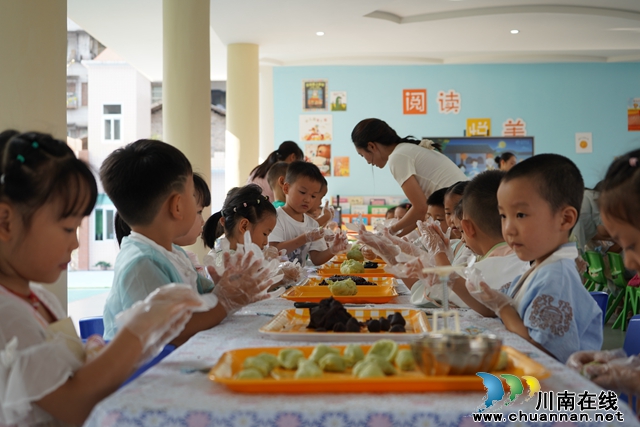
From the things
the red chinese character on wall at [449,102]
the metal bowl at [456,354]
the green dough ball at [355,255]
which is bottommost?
the green dough ball at [355,255]

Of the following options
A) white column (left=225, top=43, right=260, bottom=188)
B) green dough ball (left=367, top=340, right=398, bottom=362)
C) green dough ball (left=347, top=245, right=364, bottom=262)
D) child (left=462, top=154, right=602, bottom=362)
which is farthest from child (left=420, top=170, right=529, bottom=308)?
white column (left=225, top=43, right=260, bottom=188)

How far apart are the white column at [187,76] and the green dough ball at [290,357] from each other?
14.7 ft

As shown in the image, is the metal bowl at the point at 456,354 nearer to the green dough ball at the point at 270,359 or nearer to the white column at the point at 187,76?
the green dough ball at the point at 270,359

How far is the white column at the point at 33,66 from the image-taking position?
2.62 m

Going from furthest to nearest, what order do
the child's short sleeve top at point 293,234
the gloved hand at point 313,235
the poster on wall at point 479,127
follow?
1. the poster on wall at point 479,127
2. the child's short sleeve top at point 293,234
3. the gloved hand at point 313,235

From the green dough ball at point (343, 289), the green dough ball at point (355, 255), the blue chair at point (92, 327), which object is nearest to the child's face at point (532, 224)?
the green dough ball at point (343, 289)

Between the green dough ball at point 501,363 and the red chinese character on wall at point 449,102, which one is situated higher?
the red chinese character on wall at point 449,102

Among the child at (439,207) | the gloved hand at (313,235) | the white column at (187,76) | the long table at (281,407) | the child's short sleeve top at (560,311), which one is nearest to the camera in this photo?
the long table at (281,407)

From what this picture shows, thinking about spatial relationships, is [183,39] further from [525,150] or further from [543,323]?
[525,150]

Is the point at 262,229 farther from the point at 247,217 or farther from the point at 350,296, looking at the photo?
the point at 350,296

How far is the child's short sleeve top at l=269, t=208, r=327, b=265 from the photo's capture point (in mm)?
3760

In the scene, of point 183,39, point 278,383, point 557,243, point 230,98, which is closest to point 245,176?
point 230,98

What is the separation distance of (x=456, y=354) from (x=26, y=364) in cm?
66

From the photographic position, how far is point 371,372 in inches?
38.6
